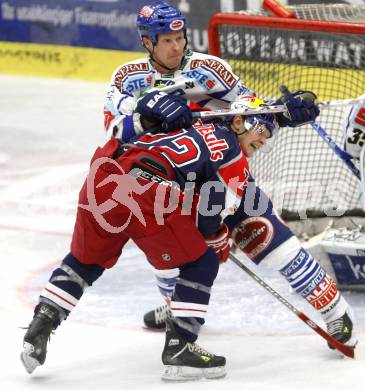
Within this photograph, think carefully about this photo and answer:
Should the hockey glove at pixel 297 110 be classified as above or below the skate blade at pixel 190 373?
above

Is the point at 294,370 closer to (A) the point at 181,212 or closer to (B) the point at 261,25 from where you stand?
(A) the point at 181,212

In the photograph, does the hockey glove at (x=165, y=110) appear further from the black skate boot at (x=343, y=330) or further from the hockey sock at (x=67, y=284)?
the black skate boot at (x=343, y=330)

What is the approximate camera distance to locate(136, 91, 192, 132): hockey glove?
3441 mm

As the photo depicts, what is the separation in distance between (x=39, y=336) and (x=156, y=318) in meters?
0.69

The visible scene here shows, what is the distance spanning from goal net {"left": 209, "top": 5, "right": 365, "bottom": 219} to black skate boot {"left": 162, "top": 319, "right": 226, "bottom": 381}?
4.95 ft

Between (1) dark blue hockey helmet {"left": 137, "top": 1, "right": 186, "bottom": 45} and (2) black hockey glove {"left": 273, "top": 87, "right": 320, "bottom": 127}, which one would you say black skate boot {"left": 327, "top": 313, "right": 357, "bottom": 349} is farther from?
(1) dark blue hockey helmet {"left": 137, "top": 1, "right": 186, "bottom": 45}

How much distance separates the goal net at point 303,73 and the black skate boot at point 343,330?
1144mm

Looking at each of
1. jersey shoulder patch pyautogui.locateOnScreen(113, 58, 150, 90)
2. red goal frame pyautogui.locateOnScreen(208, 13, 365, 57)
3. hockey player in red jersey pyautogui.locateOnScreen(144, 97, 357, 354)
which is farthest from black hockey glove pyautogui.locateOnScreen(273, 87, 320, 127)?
red goal frame pyautogui.locateOnScreen(208, 13, 365, 57)

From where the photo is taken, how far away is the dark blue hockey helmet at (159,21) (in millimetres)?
3678

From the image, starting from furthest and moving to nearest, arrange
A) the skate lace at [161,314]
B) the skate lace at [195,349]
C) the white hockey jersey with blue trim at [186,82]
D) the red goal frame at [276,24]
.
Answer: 1. the red goal frame at [276,24]
2. the skate lace at [161,314]
3. the white hockey jersey with blue trim at [186,82]
4. the skate lace at [195,349]

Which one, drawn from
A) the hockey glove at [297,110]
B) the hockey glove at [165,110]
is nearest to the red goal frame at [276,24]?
the hockey glove at [297,110]

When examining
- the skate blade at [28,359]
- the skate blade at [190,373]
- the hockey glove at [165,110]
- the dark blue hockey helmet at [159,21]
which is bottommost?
the skate blade at [190,373]

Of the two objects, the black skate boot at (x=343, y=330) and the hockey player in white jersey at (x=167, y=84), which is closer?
the hockey player in white jersey at (x=167, y=84)

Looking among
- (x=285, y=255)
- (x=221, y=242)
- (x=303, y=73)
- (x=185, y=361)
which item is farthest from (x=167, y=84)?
(x=303, y=73)
